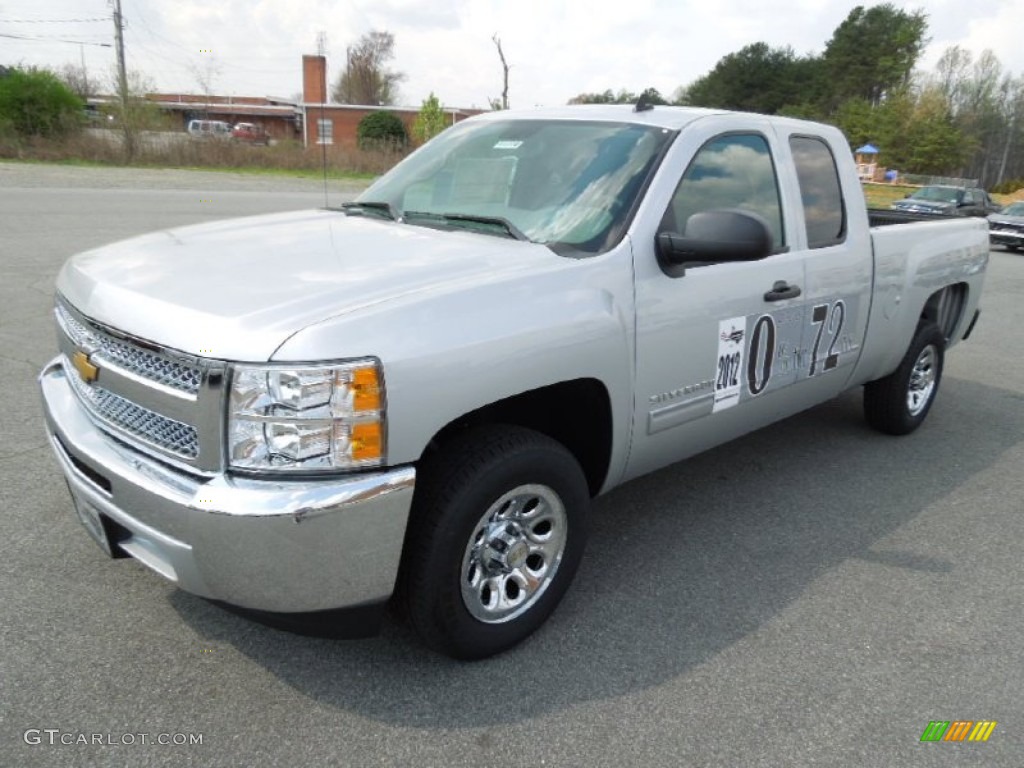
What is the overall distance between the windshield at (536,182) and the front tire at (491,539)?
829mm

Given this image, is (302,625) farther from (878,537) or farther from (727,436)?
(878,537)

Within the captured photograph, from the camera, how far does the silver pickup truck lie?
2.23 m

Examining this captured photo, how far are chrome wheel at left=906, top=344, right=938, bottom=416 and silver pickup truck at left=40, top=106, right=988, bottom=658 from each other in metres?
1.41

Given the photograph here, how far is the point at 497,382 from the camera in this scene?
254 cm

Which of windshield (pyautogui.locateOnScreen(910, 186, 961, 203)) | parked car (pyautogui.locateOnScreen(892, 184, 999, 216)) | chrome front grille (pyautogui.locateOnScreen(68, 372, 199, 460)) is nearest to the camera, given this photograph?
chrome front grille (pyautogui.locateOnScreen(68, 372, 199, 460))

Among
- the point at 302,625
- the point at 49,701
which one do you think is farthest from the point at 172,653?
the point at 302,625

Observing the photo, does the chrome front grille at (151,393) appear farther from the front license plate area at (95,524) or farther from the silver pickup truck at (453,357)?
the front license plate area at (95,524)

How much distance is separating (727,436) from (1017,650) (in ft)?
4.48

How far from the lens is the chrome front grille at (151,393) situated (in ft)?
7.34

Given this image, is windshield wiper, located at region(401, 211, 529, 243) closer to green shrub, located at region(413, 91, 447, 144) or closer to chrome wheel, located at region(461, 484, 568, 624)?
chrome wheel, located at region(461, 484, 568, 624)

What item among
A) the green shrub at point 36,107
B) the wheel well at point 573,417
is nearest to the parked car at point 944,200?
the wheel well at point 573,417

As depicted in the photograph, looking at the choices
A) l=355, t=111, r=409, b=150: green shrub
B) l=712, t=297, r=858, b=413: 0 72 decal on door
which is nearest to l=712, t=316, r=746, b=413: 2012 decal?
l=712, t=297, r=858, b=413: 0 72 decal on door

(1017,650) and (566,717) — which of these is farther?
(1017,650)

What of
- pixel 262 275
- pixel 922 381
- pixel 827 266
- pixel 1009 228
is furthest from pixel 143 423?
pixel 1009 228
